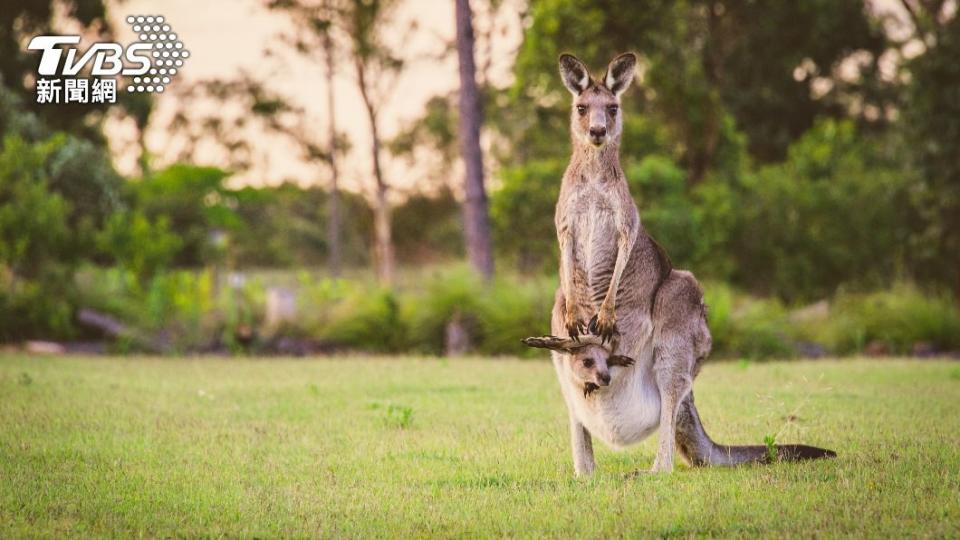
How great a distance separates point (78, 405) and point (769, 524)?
671cm

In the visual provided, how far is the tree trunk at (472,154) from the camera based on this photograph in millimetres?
18500

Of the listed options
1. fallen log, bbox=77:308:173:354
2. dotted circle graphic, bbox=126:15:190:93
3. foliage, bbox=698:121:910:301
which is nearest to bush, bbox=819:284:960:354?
foliage, bbox=698:121:910:301

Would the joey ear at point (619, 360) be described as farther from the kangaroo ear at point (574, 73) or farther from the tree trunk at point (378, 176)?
the tree trunk at point (378, 176)

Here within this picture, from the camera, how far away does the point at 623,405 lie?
6.76 m

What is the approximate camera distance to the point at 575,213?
23.4ft

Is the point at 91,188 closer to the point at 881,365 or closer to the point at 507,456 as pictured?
the point at 881,365

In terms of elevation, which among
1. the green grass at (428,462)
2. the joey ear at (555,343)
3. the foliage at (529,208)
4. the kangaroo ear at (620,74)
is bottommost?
the green grass at (428,462)

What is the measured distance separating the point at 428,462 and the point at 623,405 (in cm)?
144

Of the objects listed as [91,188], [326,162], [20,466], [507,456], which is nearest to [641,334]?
[507,456]

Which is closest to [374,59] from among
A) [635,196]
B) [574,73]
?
[635,196]

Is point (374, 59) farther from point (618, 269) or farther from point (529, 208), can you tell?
point (618, 269)

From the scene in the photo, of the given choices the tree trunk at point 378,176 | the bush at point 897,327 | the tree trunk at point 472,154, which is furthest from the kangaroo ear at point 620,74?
the tree trunk at point 378,176

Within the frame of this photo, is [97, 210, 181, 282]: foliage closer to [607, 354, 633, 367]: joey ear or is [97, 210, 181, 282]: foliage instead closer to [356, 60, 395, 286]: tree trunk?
[356, 60, 395, 286]: tree trunk

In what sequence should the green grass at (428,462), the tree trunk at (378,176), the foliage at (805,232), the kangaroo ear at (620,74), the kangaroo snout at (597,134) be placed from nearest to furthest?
the green grass at (428,462) < the kangaroo snout at (597,134) < the kangaroo ear at (620,74) < the foliage at (805,232) < the tree trunk at (378,176)
